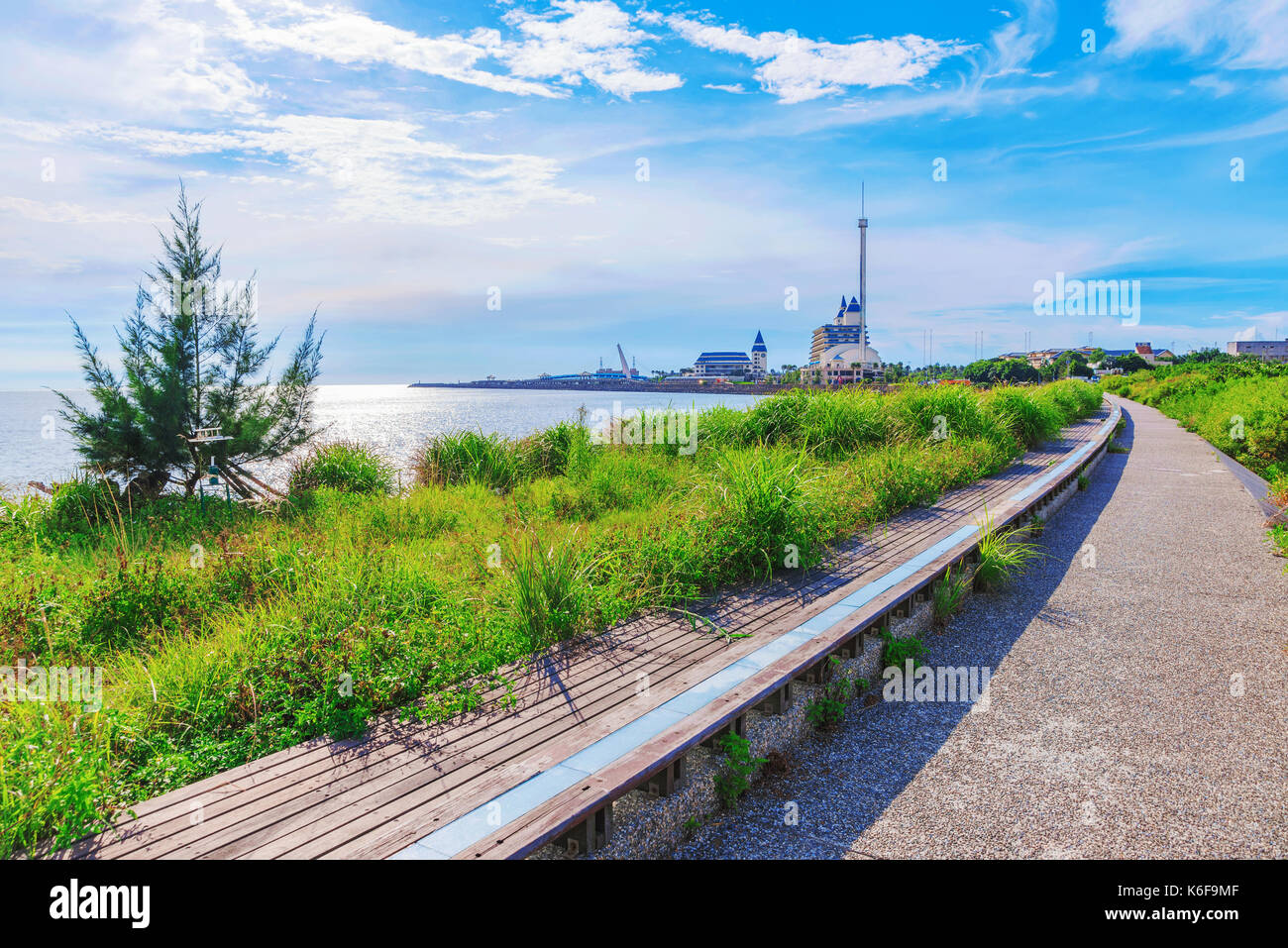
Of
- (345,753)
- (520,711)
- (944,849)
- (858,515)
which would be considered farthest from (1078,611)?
(345,753)

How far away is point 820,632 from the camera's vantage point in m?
4.64

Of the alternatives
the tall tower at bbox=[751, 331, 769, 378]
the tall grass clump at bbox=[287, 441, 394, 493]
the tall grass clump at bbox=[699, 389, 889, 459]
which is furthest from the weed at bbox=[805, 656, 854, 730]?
the tall tower at bbox=[751, 331, 769, 378]

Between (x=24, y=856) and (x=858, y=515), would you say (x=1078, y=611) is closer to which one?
(x=858, y=515)

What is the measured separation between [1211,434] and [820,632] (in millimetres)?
21336

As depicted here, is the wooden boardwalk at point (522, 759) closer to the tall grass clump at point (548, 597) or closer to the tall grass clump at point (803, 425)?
the tall grass clump at point (548, 597)

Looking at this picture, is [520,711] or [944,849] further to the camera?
[520,711]

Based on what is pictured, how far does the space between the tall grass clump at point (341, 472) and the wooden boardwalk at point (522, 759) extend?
25.5 ft

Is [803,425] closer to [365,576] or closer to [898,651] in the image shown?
[898,651]

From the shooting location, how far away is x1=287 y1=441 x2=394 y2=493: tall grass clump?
11273mm

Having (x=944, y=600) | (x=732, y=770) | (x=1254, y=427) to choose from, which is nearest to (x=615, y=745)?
(x=732, y=770)

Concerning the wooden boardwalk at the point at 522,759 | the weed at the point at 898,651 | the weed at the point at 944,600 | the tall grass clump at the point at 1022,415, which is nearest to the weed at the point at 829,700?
the wooden boardwalk at the point at 522,759

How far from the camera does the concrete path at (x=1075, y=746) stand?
10.8ft

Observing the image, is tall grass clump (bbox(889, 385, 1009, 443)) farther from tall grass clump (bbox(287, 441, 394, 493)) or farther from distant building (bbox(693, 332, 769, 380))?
distant building (bbox(693, 332, 769, 380))

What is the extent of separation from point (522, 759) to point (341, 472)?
952 cm
